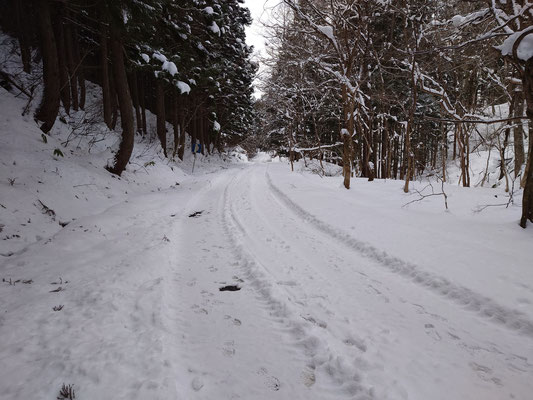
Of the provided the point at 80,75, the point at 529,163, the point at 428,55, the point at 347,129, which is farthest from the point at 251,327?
the point at 80,75

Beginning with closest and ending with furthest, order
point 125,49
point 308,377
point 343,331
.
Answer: point 308,377
point 343,331
point 125,49

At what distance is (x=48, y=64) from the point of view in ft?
24.0

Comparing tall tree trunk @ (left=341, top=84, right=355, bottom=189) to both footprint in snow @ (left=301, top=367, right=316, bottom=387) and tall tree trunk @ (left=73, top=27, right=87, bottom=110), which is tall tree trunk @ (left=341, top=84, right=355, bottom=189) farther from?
tall tree trunk @ (left=73, top=27, right=87, bottom=110)

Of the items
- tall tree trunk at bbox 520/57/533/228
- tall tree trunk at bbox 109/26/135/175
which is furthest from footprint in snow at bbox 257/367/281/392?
tall tree trunk at bbox 109/26/135/175

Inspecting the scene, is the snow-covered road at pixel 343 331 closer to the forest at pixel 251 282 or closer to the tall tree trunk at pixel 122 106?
the forest at pixel 251 282

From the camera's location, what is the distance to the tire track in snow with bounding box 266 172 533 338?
2533 mm

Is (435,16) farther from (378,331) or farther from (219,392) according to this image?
(219,392)

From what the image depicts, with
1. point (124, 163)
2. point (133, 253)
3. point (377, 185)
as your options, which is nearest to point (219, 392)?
point (133, 253)

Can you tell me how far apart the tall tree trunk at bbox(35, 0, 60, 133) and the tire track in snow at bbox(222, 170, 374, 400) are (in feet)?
26.9

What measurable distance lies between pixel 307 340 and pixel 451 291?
1995mm

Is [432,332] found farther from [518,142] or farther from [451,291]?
[518,142]

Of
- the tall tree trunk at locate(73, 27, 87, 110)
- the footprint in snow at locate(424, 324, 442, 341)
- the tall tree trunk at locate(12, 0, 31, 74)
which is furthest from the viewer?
the tall tree trunk at locate(73, 27, 87, 110)

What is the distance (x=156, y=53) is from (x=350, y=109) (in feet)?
27.5

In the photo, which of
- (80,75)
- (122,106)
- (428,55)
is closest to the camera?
(122,106)
